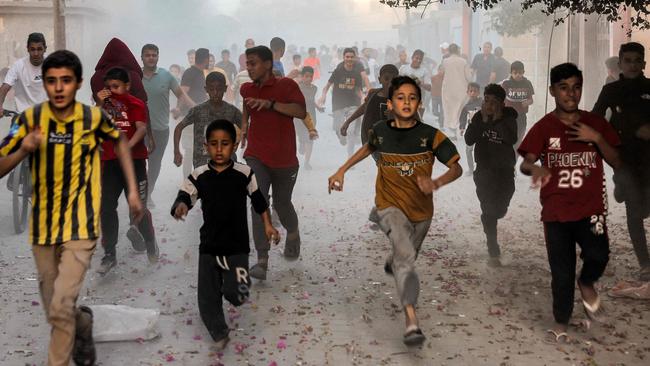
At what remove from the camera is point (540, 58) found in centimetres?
2906

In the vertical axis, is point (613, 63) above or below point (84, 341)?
above

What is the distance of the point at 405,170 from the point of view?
6430 mm

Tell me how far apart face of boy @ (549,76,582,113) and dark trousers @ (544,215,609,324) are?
73cm

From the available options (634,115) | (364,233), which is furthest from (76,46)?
(634,115)

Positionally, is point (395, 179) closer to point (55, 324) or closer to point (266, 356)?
point (266, 356)

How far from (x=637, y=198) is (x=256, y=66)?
3.38m

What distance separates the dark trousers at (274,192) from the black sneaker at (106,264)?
4.14 feet

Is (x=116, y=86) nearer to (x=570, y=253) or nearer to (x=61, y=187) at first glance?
(x=61, y=187)

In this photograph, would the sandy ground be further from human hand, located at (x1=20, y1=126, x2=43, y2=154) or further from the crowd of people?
human hand, located at (x1=20, y1=126, x2=43, y2=154)

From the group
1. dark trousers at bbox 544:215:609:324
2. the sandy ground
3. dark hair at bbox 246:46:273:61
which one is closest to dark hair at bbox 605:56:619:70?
the sandy ground

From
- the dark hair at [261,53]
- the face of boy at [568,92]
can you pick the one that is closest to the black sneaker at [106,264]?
the dark hair at [261,53]

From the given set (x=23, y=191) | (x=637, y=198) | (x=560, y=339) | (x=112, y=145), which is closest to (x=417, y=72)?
(x=23, y=191)

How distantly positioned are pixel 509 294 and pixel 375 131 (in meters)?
1.98

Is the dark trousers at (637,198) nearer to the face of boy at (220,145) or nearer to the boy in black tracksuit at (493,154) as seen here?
the boy in black tracksuit at (493,154)
